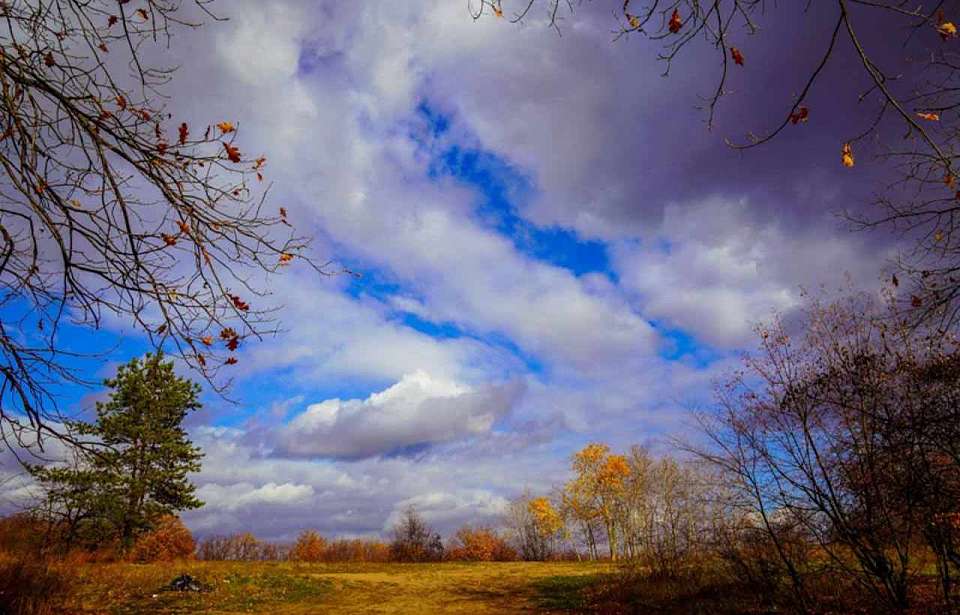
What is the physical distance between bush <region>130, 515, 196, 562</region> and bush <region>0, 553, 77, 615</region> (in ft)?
54.1

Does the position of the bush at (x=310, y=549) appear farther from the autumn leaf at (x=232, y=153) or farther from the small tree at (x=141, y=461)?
the autumn leaf at (x=232, y=153)

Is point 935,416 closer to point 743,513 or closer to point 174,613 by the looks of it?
point 743,513

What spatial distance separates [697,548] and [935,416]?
6.33 metres

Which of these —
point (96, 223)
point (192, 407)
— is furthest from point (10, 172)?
point (192, 407)

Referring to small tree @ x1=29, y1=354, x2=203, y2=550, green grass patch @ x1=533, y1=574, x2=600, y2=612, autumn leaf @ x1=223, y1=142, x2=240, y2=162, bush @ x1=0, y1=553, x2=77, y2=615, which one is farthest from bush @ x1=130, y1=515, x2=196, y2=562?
autumn leaf @ x1=223, y1=142, x2=240, y2=162

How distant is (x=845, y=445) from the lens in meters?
8.63

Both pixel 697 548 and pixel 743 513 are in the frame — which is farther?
pixel 697 548

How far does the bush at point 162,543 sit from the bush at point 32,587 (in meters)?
16.5

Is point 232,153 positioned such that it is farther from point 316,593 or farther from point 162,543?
point 162,543

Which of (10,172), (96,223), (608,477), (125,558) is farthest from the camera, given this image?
(608,477)

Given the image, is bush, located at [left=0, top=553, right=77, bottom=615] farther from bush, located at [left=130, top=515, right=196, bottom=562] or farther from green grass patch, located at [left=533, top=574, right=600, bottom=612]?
bush, located at [left=130, top=515, right=196, bottom=562]

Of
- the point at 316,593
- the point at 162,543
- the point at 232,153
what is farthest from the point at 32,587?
the point at 162,543

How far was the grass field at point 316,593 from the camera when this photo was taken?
559 inches

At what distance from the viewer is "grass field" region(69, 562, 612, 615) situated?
14195 millimetres
